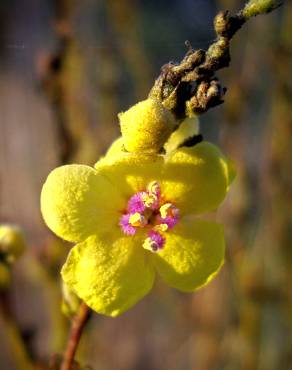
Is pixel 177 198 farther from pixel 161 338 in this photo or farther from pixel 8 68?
pixel 8 68

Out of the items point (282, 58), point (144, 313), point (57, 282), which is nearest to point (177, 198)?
point (57, 282)

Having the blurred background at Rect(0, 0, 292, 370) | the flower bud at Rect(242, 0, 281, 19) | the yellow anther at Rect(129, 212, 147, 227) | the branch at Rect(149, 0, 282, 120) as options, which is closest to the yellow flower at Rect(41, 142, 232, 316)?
the yellow anther at Rect(129, 212, 147, 227)

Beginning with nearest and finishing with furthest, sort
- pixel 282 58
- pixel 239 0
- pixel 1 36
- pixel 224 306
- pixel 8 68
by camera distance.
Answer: pixel 282 58 < pixel 239 0 < pixel 224 306 < pixel 1 36 < pixel 8 68

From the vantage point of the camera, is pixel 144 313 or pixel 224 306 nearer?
pixel 224 306

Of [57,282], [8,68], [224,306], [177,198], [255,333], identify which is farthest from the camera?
[8,68]

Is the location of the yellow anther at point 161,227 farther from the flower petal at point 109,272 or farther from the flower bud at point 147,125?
the flower bud at point 147,125

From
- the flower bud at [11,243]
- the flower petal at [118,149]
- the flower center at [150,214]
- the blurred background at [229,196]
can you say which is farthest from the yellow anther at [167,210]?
the blurred background at [229,196]

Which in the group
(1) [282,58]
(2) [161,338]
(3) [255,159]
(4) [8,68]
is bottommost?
(2) [161,338]
